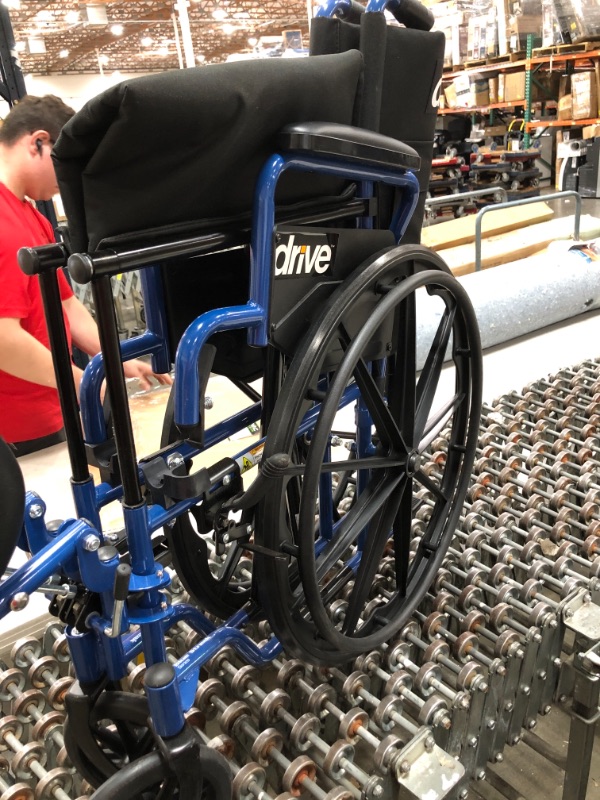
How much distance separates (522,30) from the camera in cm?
705

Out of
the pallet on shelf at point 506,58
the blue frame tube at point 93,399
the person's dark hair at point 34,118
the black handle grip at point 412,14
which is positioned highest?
the black handle grip at point 412,14

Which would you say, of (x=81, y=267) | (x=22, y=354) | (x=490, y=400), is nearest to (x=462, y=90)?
(x=490, y=400)

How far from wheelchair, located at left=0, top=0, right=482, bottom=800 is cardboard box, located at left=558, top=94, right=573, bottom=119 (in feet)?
23.0

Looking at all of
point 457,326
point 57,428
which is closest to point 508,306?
point 457,326

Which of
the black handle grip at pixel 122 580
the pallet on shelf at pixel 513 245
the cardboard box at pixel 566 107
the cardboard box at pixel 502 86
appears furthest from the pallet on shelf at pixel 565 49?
the black handle grip at pixel 122 580

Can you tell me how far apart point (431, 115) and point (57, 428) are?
1.55m

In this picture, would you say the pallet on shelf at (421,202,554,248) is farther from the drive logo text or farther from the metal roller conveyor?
the drive logo text

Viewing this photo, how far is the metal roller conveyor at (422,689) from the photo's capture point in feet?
3.50

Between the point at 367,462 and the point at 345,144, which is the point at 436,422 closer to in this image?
the point at 367,462

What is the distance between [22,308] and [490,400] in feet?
5.34

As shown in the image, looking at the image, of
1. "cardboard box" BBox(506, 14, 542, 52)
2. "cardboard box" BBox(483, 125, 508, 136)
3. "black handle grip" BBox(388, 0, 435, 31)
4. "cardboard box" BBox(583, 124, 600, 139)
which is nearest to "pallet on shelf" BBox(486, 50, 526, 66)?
"cardboard box" BBox(506, 14, 542, 52)

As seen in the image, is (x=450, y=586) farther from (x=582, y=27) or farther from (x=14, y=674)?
(x=582, y=27)

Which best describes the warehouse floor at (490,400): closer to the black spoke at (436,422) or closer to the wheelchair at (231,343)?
the wheelchair at (231,343)

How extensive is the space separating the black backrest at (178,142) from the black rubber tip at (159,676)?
1.86 ft
